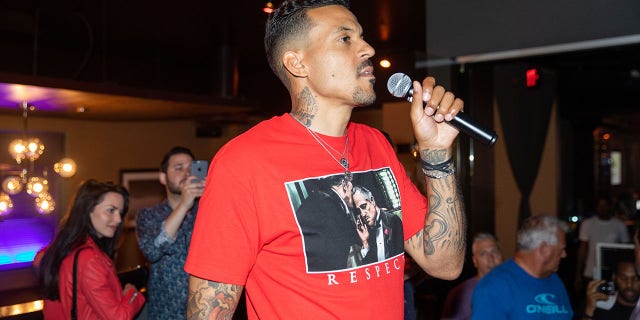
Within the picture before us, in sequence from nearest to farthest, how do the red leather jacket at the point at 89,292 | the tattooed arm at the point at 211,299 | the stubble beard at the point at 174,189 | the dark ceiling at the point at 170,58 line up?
the tattooed arm at the point at 211,299 → the red leather jacket at the point at 89,292 → the stubble beard at the point at 174,189 → the dark ceiling at the point at 170,58

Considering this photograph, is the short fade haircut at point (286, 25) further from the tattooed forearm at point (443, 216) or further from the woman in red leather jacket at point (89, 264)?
the woman in red leather jacket at point (89, 264)

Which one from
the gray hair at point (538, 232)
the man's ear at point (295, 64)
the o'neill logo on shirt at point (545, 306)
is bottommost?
the o'neill logo on shirt at point (545, 306)

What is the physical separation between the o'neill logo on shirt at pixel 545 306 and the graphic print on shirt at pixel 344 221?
6.17ft

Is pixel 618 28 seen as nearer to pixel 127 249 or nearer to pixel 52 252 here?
pixel 52 252

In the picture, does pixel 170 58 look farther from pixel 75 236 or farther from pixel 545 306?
pixel 545 306

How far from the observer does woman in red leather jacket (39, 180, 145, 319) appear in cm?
276

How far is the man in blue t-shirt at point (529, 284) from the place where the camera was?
115 inches

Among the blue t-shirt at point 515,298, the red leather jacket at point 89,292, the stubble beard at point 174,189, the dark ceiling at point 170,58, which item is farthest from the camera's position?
the dark ceiling at point 170,58

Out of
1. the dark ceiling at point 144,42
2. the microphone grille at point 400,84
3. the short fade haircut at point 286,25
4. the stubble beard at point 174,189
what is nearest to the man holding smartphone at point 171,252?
the stubble beard at point 174,189

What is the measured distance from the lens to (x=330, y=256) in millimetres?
1217

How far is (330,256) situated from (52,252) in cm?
216

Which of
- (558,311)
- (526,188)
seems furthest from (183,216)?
(526,188)

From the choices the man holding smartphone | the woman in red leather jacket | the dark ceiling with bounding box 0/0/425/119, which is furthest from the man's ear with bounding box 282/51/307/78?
the dark ceiling with bounding box 0/0/425/119

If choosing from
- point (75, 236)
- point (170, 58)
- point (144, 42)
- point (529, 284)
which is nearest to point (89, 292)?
point (75, 236)
